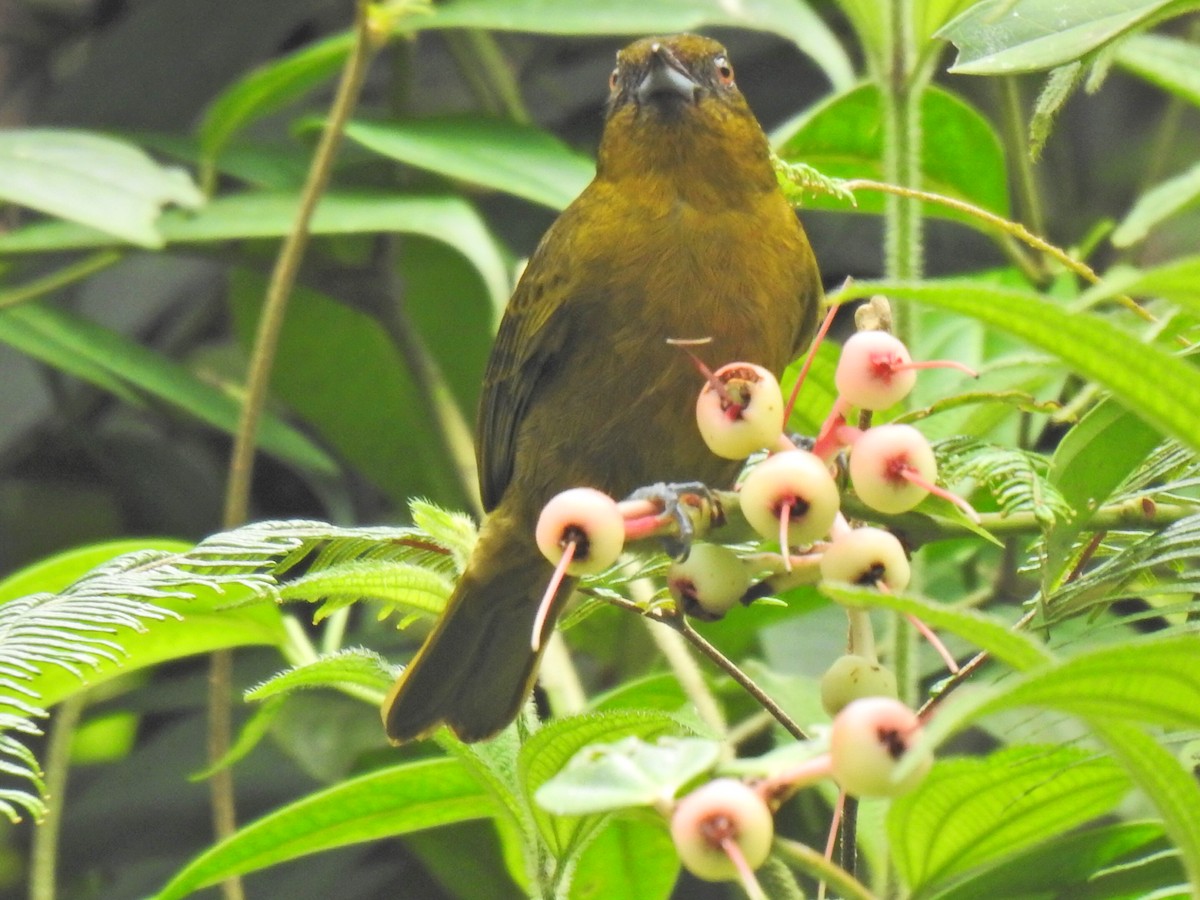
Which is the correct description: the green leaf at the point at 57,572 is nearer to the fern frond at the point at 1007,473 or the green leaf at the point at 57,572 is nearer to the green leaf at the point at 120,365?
the fern frond at the point at 1007,473

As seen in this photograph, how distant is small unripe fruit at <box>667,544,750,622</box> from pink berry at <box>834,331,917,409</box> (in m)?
0.13

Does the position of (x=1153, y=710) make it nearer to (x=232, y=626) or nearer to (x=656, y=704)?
(x=656, y=704)

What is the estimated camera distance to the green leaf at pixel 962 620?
0.68 meters

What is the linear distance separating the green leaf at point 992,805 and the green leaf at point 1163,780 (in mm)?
192

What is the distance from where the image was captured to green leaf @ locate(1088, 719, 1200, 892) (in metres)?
0.76

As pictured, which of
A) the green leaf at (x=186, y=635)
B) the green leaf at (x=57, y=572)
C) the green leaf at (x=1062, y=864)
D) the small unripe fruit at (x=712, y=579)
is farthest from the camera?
the green leaf at (x=57, y=572)

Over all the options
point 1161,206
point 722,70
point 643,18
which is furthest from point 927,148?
point 643,18

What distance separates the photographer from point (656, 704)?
62.4 inches

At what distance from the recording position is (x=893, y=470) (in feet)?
2.88

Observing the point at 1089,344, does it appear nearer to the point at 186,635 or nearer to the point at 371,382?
the point at 186,635

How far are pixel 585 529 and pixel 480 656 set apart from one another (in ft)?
3.06

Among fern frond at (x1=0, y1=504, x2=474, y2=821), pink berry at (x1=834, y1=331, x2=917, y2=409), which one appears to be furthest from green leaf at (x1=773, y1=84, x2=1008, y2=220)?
pink berry at (x1=834, y1=331, x2=917, y2=409)

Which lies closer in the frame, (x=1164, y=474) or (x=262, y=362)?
(x=1164, y=474)

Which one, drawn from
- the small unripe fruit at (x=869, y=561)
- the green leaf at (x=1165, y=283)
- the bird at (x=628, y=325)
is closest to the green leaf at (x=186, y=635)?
the bird at (x=628, y=325)
